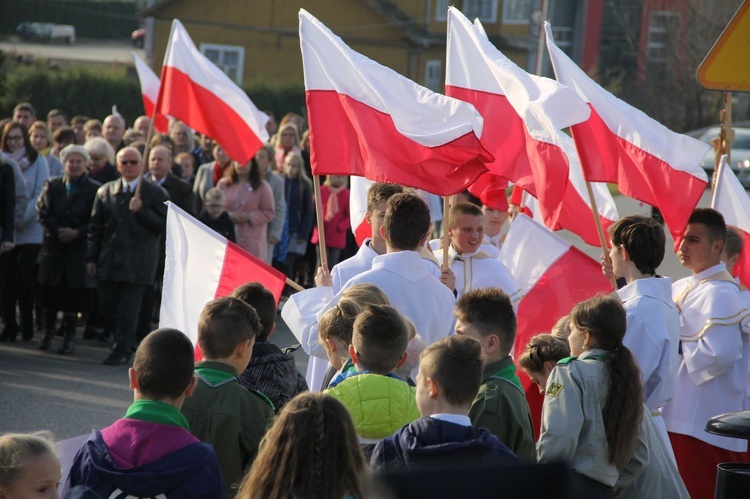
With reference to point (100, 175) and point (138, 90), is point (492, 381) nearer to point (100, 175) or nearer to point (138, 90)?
point (100, 175)

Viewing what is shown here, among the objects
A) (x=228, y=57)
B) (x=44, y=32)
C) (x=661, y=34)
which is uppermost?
(x=44, y=32)

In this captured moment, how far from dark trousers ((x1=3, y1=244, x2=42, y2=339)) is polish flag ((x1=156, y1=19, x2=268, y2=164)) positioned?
2562mm

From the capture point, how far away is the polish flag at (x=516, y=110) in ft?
19.6

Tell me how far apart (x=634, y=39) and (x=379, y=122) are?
4478 cm

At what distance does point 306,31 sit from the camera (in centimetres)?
650

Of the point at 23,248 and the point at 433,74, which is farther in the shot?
the point at 433,74

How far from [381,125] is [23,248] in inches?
217

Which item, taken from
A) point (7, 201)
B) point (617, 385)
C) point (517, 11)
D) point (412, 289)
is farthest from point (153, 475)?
point (517, 11)

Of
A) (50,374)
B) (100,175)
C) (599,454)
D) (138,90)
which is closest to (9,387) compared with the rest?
(50,374)

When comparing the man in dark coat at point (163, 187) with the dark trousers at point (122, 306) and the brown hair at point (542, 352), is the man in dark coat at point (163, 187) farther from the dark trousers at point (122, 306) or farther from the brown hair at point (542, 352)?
the brown hair at point (542, 352)

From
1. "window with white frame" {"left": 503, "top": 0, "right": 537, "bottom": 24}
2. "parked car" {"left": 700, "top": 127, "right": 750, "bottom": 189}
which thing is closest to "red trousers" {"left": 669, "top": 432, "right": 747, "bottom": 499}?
"parked car" {"left": 700, "top": 127, "right": 750, "bottom": 189}

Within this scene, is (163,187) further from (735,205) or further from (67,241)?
(735,205)

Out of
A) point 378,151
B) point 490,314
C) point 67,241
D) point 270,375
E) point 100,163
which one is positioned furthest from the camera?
point 100,163

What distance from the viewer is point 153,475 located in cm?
339
